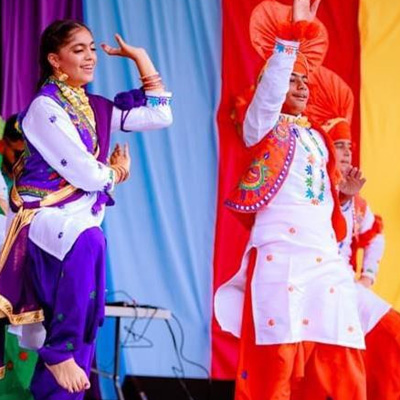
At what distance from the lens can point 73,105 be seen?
3.07m

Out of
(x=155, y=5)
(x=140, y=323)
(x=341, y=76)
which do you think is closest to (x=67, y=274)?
(x=140, y=323)

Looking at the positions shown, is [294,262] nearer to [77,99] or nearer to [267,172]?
[267,172]

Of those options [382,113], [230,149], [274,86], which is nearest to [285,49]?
[274,86]

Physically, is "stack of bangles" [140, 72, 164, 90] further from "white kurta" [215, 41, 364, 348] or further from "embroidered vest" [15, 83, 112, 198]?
"white kurta" [215, 41, 364, 348]

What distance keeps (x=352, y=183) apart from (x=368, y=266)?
2.16ft

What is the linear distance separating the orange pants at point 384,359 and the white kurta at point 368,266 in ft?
0.11

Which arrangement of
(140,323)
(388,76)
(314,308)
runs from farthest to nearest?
(388,76)
(140,323)
(314,308)

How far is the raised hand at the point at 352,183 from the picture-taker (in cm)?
397

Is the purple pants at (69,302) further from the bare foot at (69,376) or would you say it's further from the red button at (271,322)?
the red button at (271,322)

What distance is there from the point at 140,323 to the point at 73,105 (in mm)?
2078

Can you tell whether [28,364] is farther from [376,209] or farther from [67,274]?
[376,209]

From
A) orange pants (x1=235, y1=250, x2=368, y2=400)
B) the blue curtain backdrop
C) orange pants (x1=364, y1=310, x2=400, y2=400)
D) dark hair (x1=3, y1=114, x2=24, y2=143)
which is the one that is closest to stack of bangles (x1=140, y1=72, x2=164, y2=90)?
dark hair (x1=3, y1=114, x2=24, y2=143)

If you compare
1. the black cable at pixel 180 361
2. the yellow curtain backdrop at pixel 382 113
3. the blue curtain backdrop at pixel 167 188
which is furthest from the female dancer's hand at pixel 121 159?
the yellow curtain backdrop at pixel 382 113

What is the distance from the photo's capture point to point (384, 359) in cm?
378
